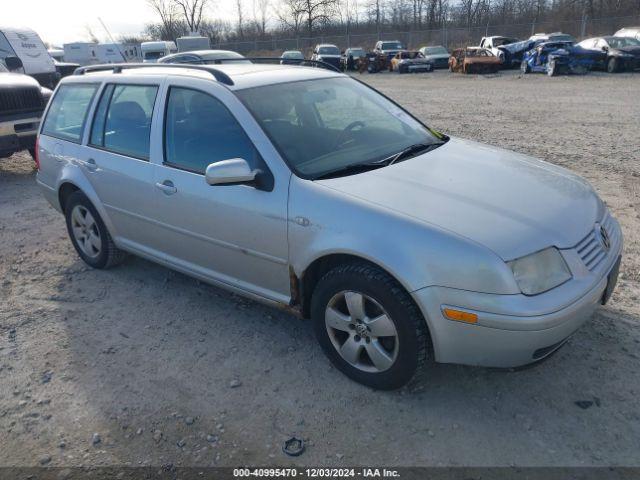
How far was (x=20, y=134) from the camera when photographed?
331 inches

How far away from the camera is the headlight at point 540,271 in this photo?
2.49 meters

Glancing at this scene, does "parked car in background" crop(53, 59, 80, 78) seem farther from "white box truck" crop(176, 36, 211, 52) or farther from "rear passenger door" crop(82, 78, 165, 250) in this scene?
"rear passenger door" crop(82, 78, 165, 250)

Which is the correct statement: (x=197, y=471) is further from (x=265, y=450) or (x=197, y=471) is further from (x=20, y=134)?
(x=20, y=134)

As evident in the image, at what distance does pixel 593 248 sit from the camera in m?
2.85

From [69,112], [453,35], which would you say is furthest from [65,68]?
[453,35]

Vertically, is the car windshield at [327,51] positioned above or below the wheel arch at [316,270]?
above

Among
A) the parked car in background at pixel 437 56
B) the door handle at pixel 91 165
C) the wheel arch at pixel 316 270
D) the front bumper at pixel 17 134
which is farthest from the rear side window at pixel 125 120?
the parked car in background at pixel 437 56

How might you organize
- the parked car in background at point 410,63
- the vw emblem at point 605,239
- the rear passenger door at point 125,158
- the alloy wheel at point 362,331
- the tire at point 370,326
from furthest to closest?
the parked car in background at point 410,63
the rear passenger door at point 125,158
the vw emblem at point 605,239
the alloy wheel at point 362,331
the tire at point 370,326

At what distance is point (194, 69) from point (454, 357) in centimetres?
271

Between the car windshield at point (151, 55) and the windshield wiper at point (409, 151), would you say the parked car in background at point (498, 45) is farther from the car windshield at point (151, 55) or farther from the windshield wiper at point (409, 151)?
the windshield wiper at point (409, 151)

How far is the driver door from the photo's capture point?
10.4 ft

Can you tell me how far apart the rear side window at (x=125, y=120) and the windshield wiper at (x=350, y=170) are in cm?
154

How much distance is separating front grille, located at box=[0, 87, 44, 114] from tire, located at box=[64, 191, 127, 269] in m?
4.73

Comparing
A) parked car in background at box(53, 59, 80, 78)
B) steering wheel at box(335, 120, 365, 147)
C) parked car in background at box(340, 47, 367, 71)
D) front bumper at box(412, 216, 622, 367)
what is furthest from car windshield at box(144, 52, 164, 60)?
front bumper at box(412, 216, 622, 367)
